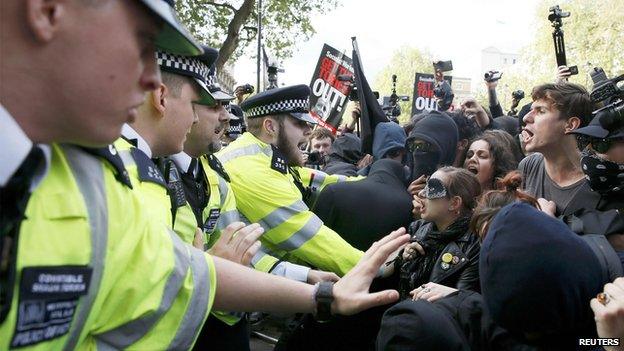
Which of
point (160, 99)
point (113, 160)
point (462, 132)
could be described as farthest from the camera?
point (462, 132)

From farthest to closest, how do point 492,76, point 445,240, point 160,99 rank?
1. point 492,76
2. point 445,240
3. point 160,99

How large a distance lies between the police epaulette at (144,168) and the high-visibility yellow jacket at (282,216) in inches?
55.8

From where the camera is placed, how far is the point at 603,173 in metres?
2.83

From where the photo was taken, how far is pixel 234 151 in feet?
11.8

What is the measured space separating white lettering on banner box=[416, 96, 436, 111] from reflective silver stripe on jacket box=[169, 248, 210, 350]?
7.40 meters

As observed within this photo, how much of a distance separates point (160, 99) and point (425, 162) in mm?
2685

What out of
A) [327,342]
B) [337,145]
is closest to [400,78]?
[337,145]

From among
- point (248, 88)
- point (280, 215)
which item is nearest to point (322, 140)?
point (248, 88)

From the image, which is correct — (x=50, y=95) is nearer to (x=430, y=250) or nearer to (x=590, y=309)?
(x=590, y=309)

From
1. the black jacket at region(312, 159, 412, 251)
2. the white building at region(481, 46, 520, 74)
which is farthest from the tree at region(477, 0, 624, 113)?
the white building at region(481, 46, 520, 74)

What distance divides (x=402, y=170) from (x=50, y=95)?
10.6 ft

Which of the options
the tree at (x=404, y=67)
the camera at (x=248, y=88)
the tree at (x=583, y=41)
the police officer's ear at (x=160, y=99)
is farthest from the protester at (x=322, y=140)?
the tree at (x=404, y=67)

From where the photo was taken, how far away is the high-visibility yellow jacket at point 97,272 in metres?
1.01

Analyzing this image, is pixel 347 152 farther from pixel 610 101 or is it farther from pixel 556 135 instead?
pixel 610 101
